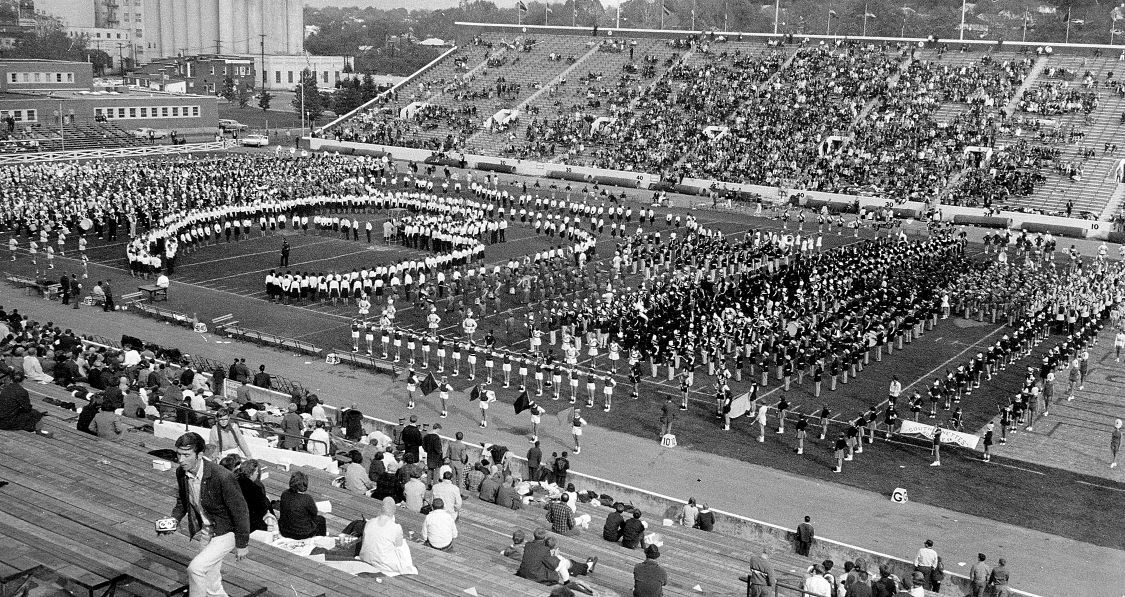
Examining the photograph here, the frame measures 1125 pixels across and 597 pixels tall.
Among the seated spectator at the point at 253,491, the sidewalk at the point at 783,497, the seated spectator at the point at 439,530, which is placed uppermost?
the seated spectator at the point at 253,491

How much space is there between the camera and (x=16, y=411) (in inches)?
543

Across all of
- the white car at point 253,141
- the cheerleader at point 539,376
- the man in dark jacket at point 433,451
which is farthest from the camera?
the white car at point 253,141

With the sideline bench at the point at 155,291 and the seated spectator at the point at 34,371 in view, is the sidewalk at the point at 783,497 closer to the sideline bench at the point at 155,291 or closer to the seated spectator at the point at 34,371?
the seated spectator at the point at 34,371

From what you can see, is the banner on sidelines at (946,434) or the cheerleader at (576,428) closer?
the cheerleader at (576,428)

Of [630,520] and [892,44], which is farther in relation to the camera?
Result: [892,44]

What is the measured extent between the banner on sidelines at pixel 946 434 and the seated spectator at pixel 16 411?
15.5 metres

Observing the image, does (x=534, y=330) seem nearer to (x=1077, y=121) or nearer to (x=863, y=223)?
(x=863, y=223)

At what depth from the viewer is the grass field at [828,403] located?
1983cm

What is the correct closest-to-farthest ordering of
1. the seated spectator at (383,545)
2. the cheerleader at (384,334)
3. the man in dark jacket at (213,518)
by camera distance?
the man in dark jacket at (213,518) < the seated spectator at (383,545) < the cheerleader at (384,334)

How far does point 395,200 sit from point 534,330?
21783 millimetres

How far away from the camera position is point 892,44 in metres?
65.4

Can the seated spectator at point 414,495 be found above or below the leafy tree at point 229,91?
below

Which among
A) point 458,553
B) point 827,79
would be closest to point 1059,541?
point 458,553

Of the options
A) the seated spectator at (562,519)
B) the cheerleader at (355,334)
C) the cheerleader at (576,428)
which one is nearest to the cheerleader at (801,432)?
the cheerleader at (576,428)
